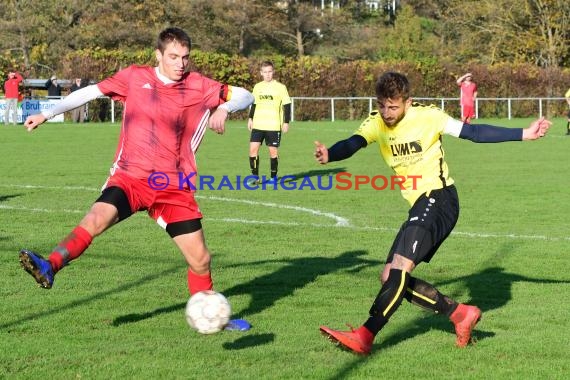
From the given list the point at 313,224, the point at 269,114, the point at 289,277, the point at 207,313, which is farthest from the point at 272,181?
the point at 207,313

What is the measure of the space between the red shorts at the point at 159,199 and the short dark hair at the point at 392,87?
4.77 feet

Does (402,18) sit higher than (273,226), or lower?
higher

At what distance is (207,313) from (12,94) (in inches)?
1235

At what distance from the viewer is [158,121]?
270 inches

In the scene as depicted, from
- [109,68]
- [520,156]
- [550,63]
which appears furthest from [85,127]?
[550,63]

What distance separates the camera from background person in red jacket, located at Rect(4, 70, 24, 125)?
116 ft

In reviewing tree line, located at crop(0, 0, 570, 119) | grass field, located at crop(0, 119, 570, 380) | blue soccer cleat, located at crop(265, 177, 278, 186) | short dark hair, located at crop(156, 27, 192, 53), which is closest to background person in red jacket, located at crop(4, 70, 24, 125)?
tree line, located at crop(0, 0, 570, 119)

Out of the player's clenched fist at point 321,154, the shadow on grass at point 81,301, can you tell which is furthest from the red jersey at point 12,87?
the player's clenched fist at point 321,154

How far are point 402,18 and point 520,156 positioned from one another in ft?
144

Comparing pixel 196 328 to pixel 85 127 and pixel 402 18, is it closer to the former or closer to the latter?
pixel 85 127

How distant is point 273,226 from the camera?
494 inches

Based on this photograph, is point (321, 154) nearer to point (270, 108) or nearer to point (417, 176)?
point (417, 176)

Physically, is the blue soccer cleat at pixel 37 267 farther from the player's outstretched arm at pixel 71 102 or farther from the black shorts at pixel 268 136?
the black shorts at pixel 268 136

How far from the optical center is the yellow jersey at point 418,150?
22.2ft
